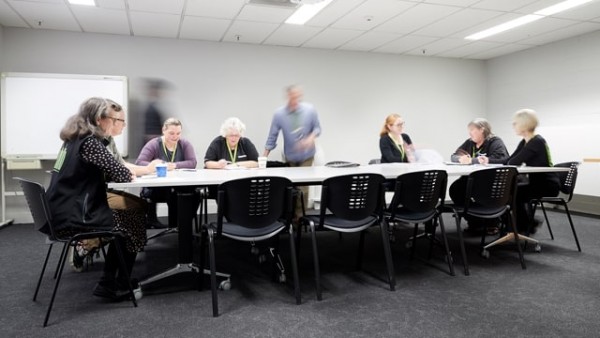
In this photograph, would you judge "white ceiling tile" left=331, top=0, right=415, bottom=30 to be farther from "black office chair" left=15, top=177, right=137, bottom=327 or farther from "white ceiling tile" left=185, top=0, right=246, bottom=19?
"black office chair" left=15, top=177, right=137, bottom=327

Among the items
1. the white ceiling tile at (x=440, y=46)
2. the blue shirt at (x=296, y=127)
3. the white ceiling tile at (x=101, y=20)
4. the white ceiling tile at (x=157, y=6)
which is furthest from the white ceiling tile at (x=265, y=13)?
the white ceiling tile at (x=440, y=46)

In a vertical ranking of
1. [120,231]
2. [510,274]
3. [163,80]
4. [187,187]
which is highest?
[163,80]

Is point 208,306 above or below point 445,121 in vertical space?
below

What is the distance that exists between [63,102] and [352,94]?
3931 mm

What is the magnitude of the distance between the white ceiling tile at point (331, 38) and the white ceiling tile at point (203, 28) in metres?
1.25

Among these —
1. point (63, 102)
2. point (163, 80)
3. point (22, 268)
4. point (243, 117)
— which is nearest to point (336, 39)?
point (243, 117)

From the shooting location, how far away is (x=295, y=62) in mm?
5934

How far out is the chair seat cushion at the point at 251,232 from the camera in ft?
7.37

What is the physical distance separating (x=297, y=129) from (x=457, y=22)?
241 cm

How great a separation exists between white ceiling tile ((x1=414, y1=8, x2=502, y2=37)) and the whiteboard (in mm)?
4075

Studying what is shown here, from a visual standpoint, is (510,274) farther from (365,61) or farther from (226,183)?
(365,61)

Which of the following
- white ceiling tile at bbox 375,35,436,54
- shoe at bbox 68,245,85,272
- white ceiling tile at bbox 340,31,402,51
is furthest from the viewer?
white ceiling tile at bbox 375,35,436,54

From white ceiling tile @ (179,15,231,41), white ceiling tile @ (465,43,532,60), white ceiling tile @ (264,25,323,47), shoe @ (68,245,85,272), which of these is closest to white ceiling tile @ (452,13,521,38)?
white ceiling tile @ (465,43,532,60)

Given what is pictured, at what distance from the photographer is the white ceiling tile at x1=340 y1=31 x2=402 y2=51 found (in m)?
5.33
